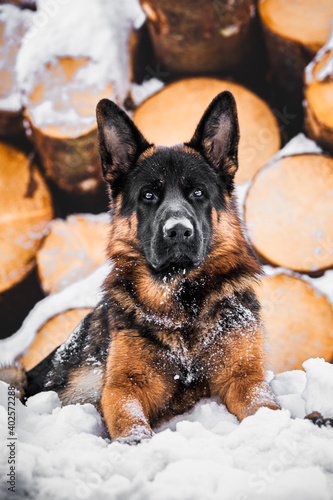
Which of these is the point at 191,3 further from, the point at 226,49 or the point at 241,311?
the point at 241,311

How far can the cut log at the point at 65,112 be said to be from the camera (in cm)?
280

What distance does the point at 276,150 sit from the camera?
9.70 feet

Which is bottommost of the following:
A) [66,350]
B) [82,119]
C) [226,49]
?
[66,350]

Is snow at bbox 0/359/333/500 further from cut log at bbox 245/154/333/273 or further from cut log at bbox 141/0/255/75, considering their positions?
cut log at bbox 141/0/255/75

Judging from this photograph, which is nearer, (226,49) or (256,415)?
→ (256,415)

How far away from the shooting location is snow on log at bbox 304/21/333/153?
2.62 metres

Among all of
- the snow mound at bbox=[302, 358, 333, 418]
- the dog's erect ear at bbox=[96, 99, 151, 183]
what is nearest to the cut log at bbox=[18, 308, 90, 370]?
the dog's erect ear at bbox=[96, 99, 151, 183]

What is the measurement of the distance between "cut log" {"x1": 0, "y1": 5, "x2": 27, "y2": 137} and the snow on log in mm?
2003

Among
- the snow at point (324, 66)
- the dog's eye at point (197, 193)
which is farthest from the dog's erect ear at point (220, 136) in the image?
the snow at point (324, 66)

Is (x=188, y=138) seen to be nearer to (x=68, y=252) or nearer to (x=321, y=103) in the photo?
(x=321, y=103)

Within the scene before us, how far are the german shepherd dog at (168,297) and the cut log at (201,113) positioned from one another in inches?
29.5

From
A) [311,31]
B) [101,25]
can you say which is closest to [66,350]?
[101,25]

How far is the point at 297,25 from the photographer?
8.98 feet

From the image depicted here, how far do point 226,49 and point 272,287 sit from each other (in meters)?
1.72
